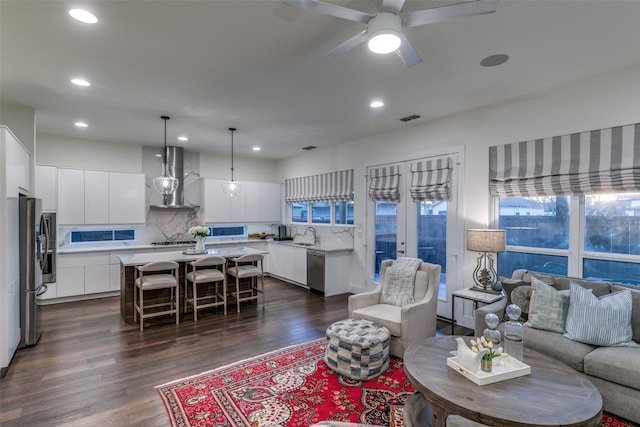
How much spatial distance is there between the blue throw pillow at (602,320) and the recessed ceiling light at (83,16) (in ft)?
14.1

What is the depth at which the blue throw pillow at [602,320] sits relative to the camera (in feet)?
8.21

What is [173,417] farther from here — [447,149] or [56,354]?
[447,149]

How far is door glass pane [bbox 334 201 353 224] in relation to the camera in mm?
6289

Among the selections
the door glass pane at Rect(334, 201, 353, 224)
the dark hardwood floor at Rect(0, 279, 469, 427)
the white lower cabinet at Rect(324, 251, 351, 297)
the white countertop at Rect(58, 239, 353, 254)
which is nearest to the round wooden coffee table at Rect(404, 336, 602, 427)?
the dark hardwood floor at Rect(0, 279, 469, 427)

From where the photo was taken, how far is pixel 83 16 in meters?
2.21

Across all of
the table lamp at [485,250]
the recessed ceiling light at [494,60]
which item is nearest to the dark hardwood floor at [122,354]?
the table lamp at [485,250]

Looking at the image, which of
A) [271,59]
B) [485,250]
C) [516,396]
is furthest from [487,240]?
[271,59]

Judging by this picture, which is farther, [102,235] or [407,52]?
[102,235]

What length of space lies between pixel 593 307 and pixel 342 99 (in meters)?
3.13

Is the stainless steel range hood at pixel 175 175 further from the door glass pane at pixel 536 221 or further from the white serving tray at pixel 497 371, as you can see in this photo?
the white serving tray at pixel 497 371

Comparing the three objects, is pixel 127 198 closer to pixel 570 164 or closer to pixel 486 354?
pixel 486 354

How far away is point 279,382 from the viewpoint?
2848 mm

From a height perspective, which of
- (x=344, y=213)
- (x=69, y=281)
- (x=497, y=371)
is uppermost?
(x=344, y=213)

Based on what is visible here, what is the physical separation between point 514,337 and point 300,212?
580 cm
